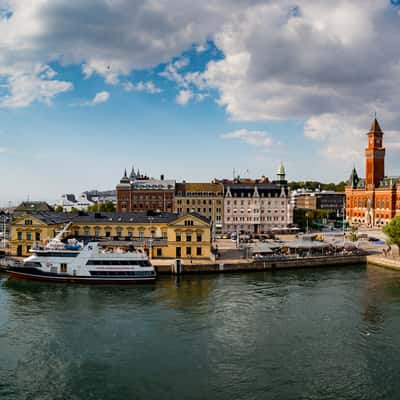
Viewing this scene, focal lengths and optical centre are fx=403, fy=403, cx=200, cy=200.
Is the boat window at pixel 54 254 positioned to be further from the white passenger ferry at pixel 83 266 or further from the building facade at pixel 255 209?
the building facade at pixel 255 209

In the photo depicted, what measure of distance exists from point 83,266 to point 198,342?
21.7m

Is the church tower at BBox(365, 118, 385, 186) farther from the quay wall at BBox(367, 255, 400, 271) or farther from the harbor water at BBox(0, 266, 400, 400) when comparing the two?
the harbor water at BBox(0, 266, 400, 400)

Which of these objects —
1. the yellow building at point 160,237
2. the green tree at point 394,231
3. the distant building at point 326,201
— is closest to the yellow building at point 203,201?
the yellow building at point 160,237

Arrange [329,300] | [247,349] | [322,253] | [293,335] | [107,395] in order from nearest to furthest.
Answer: [107,395] < [247,349] < [293,335] < [329,300] < [322,253]

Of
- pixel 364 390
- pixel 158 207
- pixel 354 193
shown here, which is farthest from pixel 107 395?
pixel 354 193

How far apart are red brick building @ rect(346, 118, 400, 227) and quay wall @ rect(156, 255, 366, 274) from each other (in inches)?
2156

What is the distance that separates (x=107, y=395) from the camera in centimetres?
2083

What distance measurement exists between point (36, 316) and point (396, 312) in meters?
30.5

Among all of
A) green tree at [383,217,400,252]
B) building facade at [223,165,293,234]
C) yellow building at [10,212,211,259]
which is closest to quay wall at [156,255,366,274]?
yellow building at [10,212,211,259]

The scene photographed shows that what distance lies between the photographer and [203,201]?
96500mm

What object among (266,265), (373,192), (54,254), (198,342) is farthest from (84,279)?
(373,192)

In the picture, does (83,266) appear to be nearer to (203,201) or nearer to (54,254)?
(54,254)

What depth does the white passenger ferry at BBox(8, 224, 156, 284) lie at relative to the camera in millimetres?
44625

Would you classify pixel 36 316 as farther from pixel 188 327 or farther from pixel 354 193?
pixel 354 193
